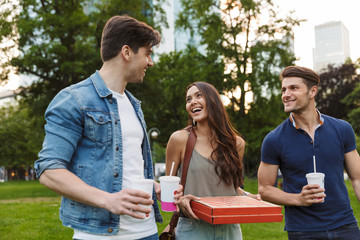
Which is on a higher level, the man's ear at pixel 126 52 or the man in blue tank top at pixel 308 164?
the man's ear at pixel 126 52

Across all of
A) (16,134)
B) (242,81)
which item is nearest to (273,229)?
(242,81)

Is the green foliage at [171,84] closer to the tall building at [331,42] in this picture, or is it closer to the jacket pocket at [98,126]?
the jacket pocket at [98,126]

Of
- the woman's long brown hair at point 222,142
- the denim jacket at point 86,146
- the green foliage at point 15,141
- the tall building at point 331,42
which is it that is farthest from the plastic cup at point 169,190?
the tall building at point 331,42

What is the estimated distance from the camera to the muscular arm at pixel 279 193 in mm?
3057

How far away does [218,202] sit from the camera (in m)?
2.88

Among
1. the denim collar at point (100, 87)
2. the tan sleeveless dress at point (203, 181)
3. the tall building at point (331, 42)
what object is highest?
the tall building at point (331, 42)

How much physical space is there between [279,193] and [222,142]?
0.75m

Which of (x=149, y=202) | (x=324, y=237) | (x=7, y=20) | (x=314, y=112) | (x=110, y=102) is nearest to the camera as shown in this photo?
(x=149, y=202)

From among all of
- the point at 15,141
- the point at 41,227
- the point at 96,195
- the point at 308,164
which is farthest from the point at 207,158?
the point at 15,141

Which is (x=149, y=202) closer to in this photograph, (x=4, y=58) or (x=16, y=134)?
(x=4, y=58)

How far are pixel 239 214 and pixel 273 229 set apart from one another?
745cm

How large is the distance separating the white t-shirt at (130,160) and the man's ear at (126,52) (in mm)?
247

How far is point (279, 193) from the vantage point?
11.5ft

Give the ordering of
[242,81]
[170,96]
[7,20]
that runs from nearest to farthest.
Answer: [7,20]
[242,81]
[170,96]
